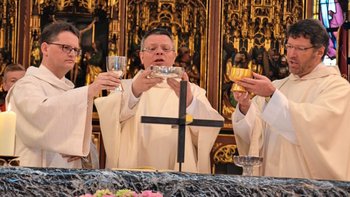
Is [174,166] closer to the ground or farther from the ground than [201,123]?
closer to the ground

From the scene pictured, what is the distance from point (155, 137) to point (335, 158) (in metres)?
1.16


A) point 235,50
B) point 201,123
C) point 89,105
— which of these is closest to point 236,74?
point 201,123

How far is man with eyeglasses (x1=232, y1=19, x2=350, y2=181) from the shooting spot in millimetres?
4930

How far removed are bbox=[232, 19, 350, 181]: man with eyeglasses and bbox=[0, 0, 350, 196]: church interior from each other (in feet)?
11.9

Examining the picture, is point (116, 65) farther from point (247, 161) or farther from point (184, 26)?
point (184, 26)

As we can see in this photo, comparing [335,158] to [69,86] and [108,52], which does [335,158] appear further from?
[108,52]

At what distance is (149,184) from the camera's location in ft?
12.0

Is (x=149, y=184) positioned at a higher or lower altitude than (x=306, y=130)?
lower

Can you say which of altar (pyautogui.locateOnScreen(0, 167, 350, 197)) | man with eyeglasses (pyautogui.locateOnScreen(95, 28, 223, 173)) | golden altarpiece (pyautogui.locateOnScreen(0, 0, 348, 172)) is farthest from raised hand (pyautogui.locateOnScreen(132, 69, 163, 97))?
golden altarpiece (pyautogui.locateOnScreen(0, 0, 348, 172))

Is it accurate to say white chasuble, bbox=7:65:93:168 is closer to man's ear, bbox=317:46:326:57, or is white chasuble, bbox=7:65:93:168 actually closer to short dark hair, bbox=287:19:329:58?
short dark hair, bbox=287:19:329:58

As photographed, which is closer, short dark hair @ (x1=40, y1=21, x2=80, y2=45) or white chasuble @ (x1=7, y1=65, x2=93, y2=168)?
white chasuble @ (x1=7, y1=65, x2=93, y2=168)

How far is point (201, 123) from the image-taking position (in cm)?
438

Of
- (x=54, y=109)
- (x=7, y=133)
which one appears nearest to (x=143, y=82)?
(x=54, y=109)

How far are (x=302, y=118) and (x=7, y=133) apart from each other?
1.71 meters
